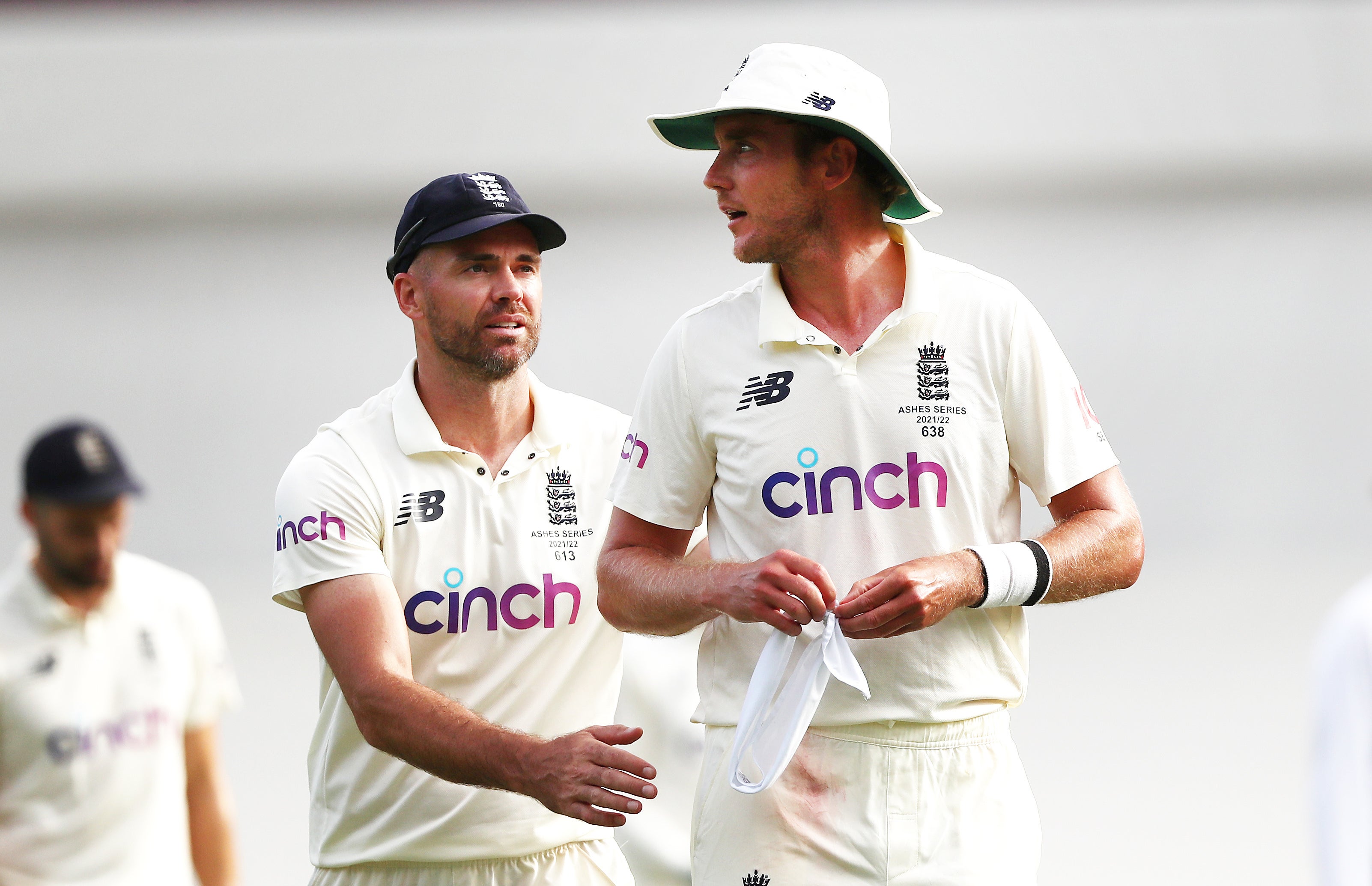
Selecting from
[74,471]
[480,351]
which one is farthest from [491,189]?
[74,471]

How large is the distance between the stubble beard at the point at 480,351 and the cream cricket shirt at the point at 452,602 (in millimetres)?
141

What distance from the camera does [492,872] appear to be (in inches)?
90.8

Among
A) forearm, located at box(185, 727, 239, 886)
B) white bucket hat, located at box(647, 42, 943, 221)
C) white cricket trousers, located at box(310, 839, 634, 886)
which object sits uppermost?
white bucket hat, located at box(647, 42, 943, 221)

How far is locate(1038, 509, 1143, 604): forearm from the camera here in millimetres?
1806

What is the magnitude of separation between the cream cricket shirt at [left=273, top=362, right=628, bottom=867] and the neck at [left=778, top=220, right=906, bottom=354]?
688mm

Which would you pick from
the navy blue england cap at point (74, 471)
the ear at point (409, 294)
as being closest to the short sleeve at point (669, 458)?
the ear at point (409, 294)

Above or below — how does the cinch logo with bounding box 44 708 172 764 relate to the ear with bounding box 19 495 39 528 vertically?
below

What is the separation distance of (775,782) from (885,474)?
477 mm

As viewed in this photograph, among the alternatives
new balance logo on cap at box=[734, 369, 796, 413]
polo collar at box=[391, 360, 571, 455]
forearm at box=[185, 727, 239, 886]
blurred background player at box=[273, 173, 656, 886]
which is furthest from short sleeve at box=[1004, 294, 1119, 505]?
forearm at box=[185, 727, 239, 886]

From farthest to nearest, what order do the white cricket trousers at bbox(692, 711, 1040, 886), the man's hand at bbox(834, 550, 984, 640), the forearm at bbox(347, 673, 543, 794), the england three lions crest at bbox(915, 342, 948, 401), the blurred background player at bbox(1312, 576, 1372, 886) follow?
the forearm at bbox(347, 673, 543, 794) < the england three lions crest at bbox(915, 342, 948, 401) < the white cricket trousers at bbox(692, 711, 1040, 886) < the man's hand at bbox(834, 550, 984, 640) < the blurred background player at bbox(1312, 576, 1372, 886)

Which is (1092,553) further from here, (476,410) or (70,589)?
(70,589)

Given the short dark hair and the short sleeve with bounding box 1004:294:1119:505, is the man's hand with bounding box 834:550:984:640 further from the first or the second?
the short dark hair

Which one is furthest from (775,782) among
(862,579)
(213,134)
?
(213,134)

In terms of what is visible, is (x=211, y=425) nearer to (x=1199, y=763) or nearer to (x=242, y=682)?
(x=242, y=682)
